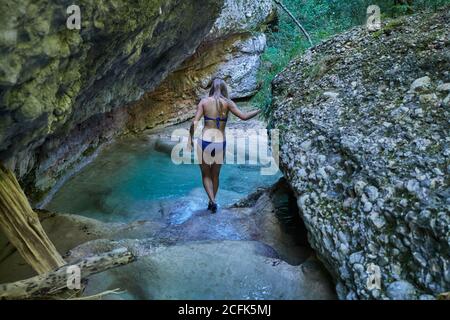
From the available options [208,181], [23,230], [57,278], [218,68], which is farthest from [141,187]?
[218,68]

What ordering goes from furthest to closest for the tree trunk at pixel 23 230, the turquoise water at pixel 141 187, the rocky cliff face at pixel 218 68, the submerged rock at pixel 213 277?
1. the rocky cliff face at pixel 218 68
2. the turquoise water at pixel 141 187
3. the tree trunk at pixel 23 230
4. the submerged rock at pixel 213 277

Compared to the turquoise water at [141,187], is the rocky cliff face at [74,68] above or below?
above

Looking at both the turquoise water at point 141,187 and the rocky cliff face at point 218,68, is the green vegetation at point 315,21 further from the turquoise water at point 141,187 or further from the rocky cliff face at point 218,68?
the turquoise water at point 141,187

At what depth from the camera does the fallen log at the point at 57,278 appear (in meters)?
2.72

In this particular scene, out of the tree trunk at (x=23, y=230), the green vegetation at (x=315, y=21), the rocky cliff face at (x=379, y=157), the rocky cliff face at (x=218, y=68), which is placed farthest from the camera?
the rocky cliff face at (x=218, y=68)

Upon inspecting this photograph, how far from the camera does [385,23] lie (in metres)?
4.70

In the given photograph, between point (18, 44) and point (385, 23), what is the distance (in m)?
3.87

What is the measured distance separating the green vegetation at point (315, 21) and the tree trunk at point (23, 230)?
9.68 feet

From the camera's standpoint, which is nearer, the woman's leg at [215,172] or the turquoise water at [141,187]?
the woman's leg at [215,172]

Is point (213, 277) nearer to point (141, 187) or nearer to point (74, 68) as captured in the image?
point (74, 68)

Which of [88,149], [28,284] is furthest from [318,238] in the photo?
[88,149]

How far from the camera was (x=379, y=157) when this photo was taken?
2.81 m

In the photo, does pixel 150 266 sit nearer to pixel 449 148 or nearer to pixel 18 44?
pixel 18 44

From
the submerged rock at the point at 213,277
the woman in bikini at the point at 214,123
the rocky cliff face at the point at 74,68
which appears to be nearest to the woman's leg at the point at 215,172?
the woman in bikini at the point at 214,123
